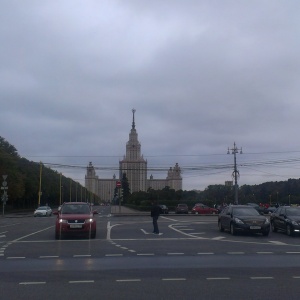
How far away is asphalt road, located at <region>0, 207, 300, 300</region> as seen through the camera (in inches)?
444

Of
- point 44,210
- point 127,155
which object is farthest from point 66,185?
point 44,210

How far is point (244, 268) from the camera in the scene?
1486 cm

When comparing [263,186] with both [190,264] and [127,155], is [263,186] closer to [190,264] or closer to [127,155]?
[127,155]

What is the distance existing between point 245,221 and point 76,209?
821 cm

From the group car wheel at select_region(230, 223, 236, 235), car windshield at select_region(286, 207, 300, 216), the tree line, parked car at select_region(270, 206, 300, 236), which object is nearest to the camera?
parked car at select_region(270, 206, 300, 236)

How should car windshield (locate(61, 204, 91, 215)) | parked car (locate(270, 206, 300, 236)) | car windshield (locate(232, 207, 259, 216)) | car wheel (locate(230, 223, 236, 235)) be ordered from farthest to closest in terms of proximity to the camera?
car windshield (locate(232, 207, 259, 216)), car wheel (locate(230, 223, 236, 235)), parked car (locate(270, 206, 300, 236)), car windshield (locate(61, 204, 91, 215))

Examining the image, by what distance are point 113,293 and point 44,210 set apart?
59855mm

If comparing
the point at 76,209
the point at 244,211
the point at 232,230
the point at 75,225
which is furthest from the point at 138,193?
the point at 75,225

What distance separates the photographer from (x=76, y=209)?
28094mm

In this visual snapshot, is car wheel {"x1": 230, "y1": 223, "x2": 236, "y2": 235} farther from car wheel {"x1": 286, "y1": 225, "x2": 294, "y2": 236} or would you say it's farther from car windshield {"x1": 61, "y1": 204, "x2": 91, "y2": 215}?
car windshield {"x1": 61, "y1": 204, "x2": 91, "y2": 215}

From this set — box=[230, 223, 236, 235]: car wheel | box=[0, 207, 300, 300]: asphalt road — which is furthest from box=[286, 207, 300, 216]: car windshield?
box=[0, 207, 300, 300]: asphalt road

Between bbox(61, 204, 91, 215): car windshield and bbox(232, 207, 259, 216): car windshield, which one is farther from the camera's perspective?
bbox(232, 207, 259, 216): car windshield

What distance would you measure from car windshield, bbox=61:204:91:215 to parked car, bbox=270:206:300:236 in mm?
9818

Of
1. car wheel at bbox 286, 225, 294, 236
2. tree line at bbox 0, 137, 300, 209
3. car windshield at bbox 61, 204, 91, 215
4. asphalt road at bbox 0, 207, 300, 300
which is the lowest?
asphalt road at bbox 0, 207, 300, 300
